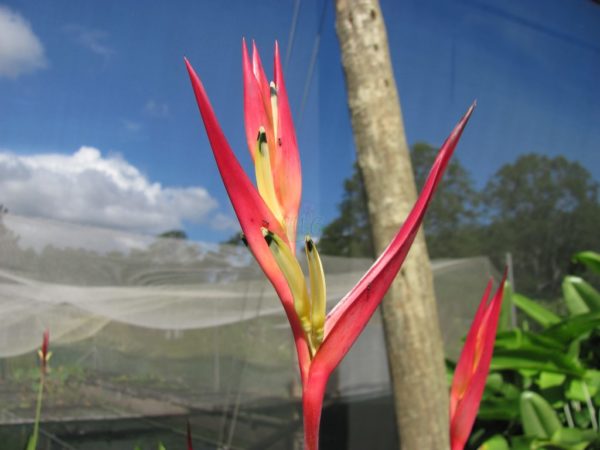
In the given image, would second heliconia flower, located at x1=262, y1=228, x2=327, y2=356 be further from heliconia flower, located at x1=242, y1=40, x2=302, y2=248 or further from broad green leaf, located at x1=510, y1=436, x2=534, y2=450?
broad green leaf, located at x1=510, y1=436, x2=534, y2=450

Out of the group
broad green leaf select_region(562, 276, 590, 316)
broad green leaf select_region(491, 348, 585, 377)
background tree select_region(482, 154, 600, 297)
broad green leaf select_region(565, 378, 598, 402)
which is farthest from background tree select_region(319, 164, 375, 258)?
broad green leaf select_region(565, 378, 598, 402)

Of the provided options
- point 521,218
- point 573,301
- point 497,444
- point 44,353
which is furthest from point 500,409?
point 521,218

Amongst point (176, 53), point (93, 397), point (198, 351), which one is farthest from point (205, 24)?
point (93, 397)

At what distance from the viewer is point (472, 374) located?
352mm

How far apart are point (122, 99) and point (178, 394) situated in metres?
0.96

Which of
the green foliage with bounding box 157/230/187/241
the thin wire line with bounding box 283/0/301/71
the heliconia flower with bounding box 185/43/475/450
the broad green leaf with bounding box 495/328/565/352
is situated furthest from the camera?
the thin wire line with bounding box 283/0/301/71

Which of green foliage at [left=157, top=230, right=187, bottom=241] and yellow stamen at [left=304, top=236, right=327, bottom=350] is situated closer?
yellow stamen at [left=304, top=236, right=327, bottom=350]

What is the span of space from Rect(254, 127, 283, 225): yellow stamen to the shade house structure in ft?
5.16

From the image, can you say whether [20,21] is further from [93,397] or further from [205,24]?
[93,397]

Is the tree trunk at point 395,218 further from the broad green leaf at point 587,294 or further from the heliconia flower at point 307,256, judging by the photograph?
the heliconia flower at point 307,256

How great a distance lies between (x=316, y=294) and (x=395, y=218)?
3.10ft

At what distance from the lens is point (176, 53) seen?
2127mm

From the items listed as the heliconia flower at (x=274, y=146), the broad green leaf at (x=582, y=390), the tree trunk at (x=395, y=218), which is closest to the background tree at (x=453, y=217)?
the broad green leaf at (x=582, y=390)

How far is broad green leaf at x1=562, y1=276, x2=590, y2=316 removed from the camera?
1644 millimetres
